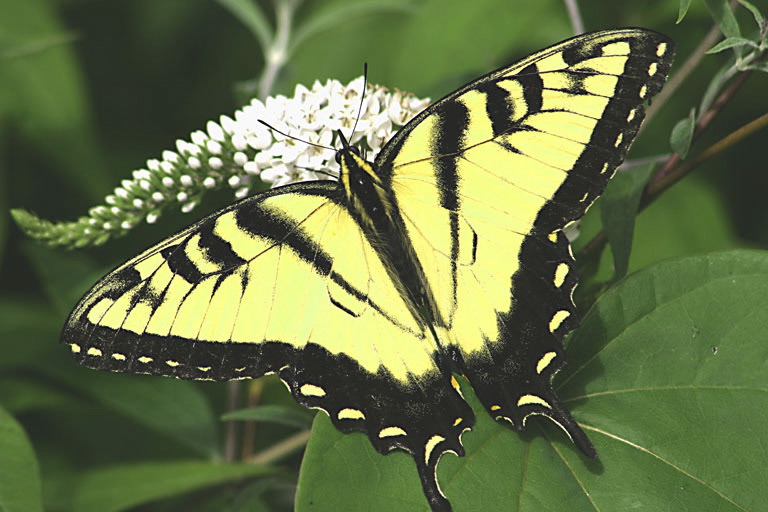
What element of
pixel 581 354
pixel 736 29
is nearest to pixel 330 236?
pixel 581 354

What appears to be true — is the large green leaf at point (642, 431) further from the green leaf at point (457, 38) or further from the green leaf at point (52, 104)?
the green leaf at point (52, 104)

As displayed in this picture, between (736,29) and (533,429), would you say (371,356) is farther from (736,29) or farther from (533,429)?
(736,29)

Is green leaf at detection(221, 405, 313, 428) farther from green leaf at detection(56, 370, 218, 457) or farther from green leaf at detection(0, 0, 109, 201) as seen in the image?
green leaf at detection(0, 0, 109, 201)

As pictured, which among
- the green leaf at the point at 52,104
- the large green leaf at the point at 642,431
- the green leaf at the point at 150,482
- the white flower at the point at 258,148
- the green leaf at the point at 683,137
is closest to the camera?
the large green leaf at the point at 642,431

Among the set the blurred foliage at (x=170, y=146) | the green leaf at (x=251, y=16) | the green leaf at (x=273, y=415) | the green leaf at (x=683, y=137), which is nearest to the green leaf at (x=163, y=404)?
the blurred foliage at (x=170, y=146)

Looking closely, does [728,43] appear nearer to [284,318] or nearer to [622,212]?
[622,212]

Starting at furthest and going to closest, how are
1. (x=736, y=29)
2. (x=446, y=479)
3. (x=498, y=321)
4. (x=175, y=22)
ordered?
(x=175, y=22) < (x=498, y=321) < (x=736, y=29) < (x=446, y=479)

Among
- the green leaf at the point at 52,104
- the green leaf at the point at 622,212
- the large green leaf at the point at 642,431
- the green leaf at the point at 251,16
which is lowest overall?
the large green leaf at the point at 642,431
